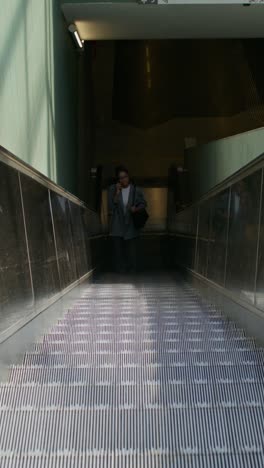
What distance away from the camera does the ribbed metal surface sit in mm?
2131

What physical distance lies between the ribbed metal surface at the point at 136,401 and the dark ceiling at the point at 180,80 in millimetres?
17604

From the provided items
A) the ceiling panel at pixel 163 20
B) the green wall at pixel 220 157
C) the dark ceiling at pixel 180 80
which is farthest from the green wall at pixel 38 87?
the dark ceiling at pixel 180 80

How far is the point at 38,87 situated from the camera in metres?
7.73

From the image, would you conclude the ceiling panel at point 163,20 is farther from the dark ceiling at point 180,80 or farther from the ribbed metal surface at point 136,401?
the dark ceiling at point 180,80

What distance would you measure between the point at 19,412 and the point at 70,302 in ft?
10.9

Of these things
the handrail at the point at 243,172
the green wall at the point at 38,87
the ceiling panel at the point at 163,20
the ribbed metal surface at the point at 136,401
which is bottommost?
the ribbed metal surface at the point at 136,401

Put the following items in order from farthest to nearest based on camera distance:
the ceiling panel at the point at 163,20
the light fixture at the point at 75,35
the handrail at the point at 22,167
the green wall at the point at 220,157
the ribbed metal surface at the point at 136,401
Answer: the light fixture at the point at 75,35 < the ceiling panel at the point at 163,20 < the green wall at the point at 220,157 < the handrail at the point at 22,167 < the ribbed metal surface at the point at 136,401

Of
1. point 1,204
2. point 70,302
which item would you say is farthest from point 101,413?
point 70,302

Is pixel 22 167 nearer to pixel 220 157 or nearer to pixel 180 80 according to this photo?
pixel 220 157

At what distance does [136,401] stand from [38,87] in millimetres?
5856

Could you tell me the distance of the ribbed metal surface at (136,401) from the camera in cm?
213

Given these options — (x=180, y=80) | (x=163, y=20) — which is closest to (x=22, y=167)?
(x=163, y=20)

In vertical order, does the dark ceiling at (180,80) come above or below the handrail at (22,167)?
above

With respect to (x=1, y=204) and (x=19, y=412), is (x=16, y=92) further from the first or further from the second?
(x=19, y=412)
